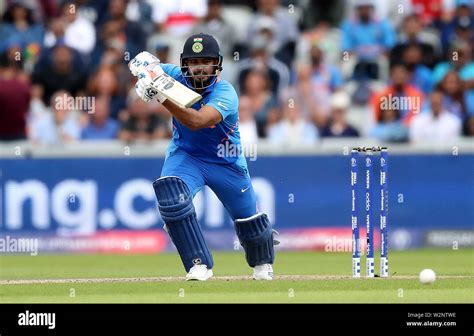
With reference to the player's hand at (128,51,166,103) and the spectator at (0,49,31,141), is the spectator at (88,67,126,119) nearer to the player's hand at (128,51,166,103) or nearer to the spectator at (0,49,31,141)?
the spectator at (0,49,31,141)

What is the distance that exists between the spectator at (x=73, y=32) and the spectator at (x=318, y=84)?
323cm

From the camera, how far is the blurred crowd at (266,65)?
1855cm

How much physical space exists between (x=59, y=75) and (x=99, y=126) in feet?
3.94

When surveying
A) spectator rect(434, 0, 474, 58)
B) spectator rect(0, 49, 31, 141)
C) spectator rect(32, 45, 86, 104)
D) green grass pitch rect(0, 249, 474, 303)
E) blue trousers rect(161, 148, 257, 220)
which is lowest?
green grass pitch rect(0, 249, 474, 303)

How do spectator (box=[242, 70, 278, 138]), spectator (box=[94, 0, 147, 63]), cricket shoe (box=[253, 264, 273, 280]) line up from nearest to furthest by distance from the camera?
1. cricket shoe (box=[253, 264, 273, 280])
2. spectator (box=[242, 70, 278, 138])
3. spectator (box=[94, 0, 147, 63])

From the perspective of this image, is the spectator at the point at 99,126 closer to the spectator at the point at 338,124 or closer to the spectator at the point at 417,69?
the spectator at the point at 338,124

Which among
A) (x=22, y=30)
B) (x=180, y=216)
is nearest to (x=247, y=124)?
(x=22, y=30)

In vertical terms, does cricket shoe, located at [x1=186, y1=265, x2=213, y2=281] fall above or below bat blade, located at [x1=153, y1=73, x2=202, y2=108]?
below

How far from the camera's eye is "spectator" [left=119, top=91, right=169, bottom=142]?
715 inches

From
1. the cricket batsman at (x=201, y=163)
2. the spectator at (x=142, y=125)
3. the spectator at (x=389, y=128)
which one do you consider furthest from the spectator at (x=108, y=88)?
the cricket batsman at (x=201, y=163)

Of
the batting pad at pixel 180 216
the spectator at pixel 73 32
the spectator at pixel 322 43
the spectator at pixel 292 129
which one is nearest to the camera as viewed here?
the batting pad at pixel 180 216

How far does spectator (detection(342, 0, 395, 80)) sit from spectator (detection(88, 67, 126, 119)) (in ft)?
11.1

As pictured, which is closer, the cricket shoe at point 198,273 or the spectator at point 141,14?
the cricket shoe at point 198,273

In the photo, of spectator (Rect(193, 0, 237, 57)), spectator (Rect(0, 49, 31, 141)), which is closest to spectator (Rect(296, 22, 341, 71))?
spectator (Rect(193, 0, 237, 57))
